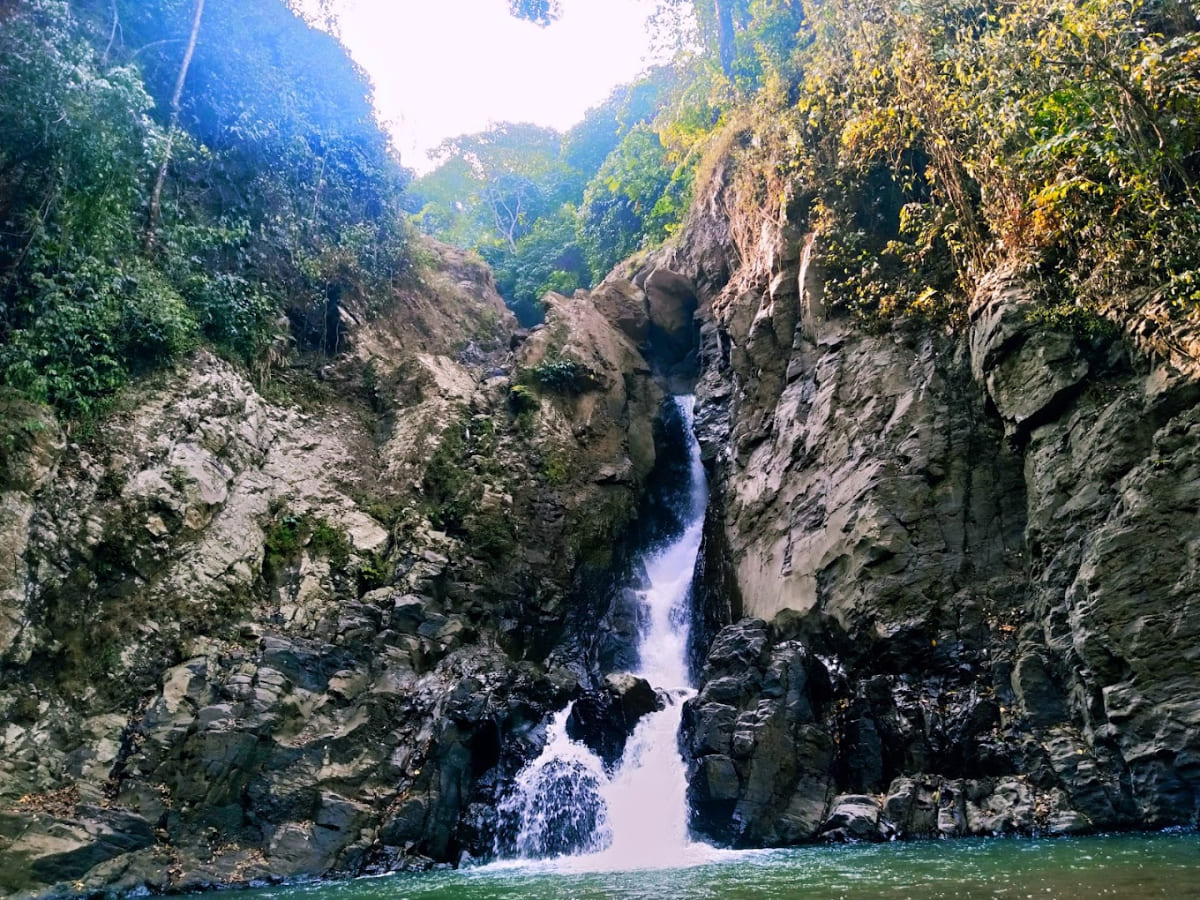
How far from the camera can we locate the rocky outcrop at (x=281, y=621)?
9.70 m

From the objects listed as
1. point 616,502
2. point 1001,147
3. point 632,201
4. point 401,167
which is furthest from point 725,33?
point 616,502

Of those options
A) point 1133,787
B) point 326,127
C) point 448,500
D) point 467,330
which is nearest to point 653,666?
point 448,500

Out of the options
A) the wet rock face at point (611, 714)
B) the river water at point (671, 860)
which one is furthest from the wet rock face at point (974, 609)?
the wet rock face at point (611, 714)

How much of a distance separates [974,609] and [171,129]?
17.9m

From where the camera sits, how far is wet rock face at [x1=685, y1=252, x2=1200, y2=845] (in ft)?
28.0

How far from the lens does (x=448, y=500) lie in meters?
16.5

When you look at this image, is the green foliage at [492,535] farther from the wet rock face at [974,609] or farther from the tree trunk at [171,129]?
the tree trunk at [171,129]

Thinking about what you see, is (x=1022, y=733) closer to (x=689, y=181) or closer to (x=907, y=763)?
(x=907, y=763)

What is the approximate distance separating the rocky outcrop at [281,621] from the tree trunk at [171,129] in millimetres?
3124

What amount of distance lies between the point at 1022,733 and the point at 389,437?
44.8ft

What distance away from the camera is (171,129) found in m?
15.6

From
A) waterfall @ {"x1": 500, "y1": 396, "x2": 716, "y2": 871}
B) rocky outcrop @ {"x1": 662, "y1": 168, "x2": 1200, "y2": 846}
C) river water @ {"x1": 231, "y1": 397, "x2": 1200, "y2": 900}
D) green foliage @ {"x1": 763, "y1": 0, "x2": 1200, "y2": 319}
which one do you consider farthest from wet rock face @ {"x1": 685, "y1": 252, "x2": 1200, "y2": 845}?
green foliage @ {"x1": 763, "y1": 0, "x2": 1200, "y2": 319}

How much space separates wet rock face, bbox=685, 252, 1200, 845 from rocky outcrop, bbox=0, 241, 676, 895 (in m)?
4.37

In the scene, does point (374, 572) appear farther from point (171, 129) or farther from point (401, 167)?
point (401, 167)
